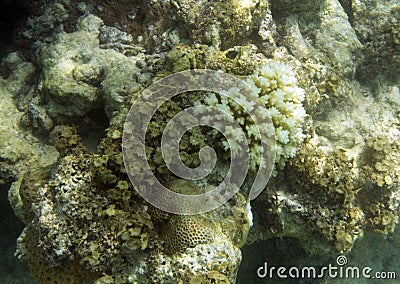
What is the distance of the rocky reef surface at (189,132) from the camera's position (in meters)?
2.73

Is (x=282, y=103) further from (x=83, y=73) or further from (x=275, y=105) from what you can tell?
(x=83, y=73)

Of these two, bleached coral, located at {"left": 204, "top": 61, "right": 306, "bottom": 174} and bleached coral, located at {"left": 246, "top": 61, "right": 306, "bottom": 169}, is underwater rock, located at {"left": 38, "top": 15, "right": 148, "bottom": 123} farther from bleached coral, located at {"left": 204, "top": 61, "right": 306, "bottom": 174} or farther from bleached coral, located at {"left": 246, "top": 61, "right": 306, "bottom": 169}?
bleached coral, located at {"left": 246, "top": 61, "right": 306, "bottom": 169}

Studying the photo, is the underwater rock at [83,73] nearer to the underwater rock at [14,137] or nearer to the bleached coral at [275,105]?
the underwater rock at [14,137]

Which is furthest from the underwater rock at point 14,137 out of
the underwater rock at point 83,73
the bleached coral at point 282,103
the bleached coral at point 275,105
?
the bleached coral at point 282,103

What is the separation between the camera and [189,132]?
306 centimetres

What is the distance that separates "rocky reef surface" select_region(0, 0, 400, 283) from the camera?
273 cm

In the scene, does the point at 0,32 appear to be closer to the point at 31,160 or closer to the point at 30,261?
the point at 31,160

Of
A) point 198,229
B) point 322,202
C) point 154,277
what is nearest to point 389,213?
point 322,202

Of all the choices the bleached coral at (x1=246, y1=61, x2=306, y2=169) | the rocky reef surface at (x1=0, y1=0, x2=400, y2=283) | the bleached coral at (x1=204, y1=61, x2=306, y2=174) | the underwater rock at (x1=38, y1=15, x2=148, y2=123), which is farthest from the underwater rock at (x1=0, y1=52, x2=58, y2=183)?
the bleached coral at (x1=246, y1=61, x2=306, y2=169)

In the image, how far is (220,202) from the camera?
9.61ft

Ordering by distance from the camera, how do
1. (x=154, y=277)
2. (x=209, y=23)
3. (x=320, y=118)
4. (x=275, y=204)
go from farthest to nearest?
(x=320, y=118), (x=209, y=23), (x=275, y=204), (x=154, y=277)

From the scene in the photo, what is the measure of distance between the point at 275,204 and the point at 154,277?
1.60m

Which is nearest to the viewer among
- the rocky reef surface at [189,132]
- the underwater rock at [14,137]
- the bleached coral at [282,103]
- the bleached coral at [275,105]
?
the rocky reef surface at [189,132]

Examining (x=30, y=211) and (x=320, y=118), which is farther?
(x=320, y=118)
